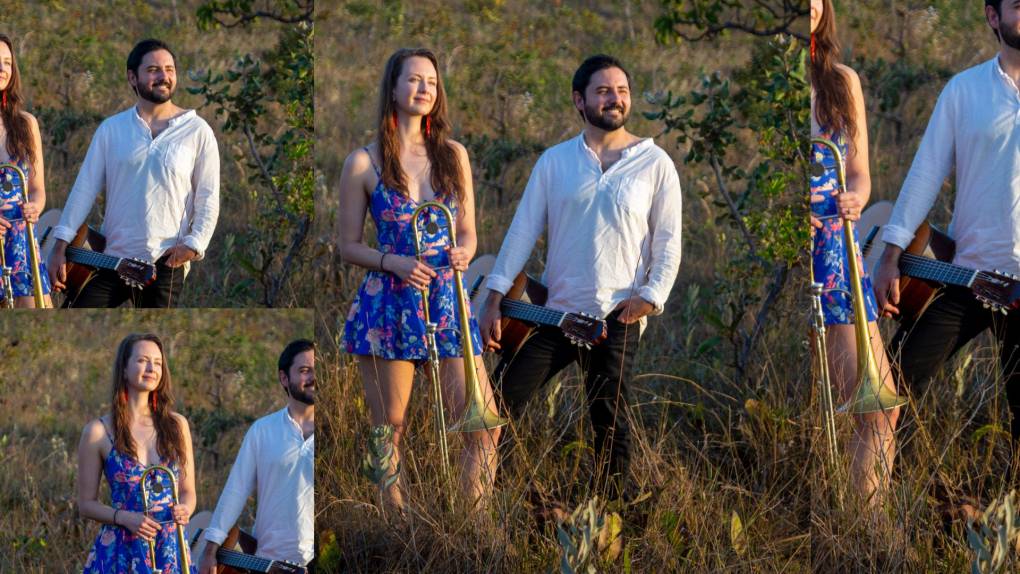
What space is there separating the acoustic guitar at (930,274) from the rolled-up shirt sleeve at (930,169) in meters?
0.05

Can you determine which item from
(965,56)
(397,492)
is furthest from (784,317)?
(397,492)

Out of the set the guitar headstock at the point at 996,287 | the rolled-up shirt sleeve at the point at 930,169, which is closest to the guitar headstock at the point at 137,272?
the rolled-up shirt sleeve at the point at 930,169

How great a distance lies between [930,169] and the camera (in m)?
4.54

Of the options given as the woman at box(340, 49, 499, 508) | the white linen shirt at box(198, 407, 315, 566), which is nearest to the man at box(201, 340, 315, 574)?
the white linen shirt at box(198, 407, 315, 566)

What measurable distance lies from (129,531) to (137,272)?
100cm

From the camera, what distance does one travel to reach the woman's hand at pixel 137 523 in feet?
16.3

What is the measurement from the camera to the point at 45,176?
4.72m

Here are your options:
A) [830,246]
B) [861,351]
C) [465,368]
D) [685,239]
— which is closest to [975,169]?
[830,246]

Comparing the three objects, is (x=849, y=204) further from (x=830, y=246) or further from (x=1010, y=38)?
(x=1010, y=38)

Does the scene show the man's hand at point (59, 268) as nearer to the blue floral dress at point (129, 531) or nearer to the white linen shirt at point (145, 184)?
the white linen shirt at point (145, 184)

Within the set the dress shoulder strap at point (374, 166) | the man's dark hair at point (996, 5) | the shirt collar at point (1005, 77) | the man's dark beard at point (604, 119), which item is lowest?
the dress shoulder strap at point (374, 166)

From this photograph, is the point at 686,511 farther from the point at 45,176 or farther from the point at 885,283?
the point at 45,176

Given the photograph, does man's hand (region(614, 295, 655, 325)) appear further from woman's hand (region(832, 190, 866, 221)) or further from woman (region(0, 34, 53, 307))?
woman (region(0, 34, 53, 307))

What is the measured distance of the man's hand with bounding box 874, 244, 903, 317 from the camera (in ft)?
15.0
